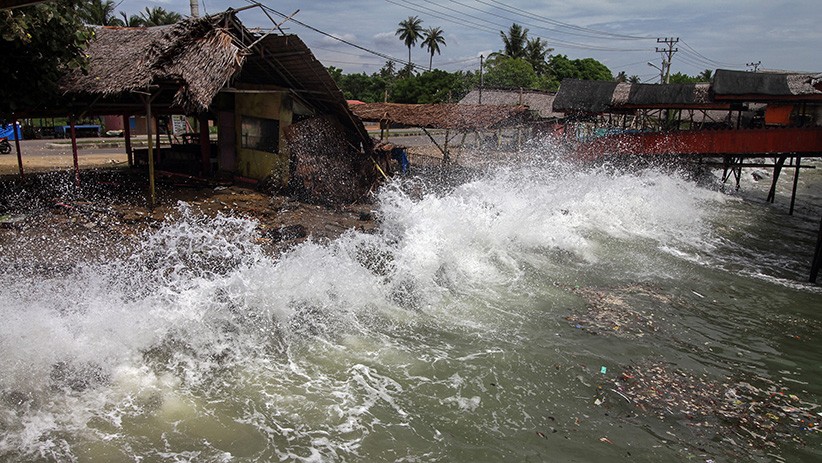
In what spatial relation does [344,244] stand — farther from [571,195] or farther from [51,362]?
[571,195]

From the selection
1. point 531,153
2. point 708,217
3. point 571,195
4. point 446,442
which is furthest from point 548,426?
point 531,153

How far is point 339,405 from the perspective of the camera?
6355mm

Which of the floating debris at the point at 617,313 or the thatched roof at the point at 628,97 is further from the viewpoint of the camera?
the thatched roof at the point at 628,97

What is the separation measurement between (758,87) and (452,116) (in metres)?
11.9

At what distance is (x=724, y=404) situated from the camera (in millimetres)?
6762

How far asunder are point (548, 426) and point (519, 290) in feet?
15.5

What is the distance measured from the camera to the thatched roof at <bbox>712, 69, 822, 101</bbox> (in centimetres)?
2052

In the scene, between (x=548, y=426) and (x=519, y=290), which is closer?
(x=548, y=426)

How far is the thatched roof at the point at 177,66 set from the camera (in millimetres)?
11914

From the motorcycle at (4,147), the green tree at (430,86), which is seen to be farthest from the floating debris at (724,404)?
the green tree at (430,86)

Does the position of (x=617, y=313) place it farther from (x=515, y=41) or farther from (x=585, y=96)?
(x=515, y=41)

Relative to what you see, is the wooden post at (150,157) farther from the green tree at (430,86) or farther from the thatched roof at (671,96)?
the green tree at (430,86)

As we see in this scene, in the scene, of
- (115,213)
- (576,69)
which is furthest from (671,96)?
(576,69)

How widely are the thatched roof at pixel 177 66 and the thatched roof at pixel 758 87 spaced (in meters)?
18.3
